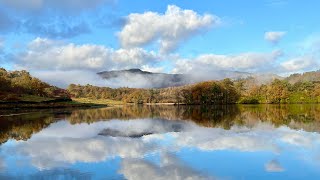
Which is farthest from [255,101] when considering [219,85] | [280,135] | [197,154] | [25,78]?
[197,154]

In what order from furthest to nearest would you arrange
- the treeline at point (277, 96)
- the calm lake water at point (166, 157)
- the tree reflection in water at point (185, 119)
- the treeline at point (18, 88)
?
the treeline at point (277, 96) < the treeline at point (18, 88) < the tree reflection in water at point (185, 119) < the calm lake water at point (166, 157)

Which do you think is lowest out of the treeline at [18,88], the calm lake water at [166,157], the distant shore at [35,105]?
the calm lake water at [166,157]

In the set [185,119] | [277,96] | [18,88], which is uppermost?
[18,88]

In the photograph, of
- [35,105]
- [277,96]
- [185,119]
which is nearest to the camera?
[185,119]

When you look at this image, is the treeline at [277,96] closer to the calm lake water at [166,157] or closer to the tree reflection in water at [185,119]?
the tree reflection in water at [185,119]

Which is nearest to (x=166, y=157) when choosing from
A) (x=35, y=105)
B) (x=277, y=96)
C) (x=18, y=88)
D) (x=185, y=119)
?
(x=185, y=119)

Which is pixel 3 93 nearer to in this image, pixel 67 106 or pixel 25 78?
pixel 67 106

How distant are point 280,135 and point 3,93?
9647 centimetres

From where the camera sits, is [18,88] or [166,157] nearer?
[166,157]

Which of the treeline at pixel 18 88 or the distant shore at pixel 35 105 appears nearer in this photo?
the distant shore at pixel 35 105

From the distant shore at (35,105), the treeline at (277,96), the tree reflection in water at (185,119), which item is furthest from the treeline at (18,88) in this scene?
the treeline at (277,96)

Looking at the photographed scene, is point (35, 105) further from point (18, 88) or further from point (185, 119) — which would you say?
point (185, 119)

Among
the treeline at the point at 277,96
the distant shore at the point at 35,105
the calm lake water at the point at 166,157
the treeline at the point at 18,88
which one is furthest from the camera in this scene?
the treeline at the point at 277,96

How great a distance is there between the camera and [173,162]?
18.6m
